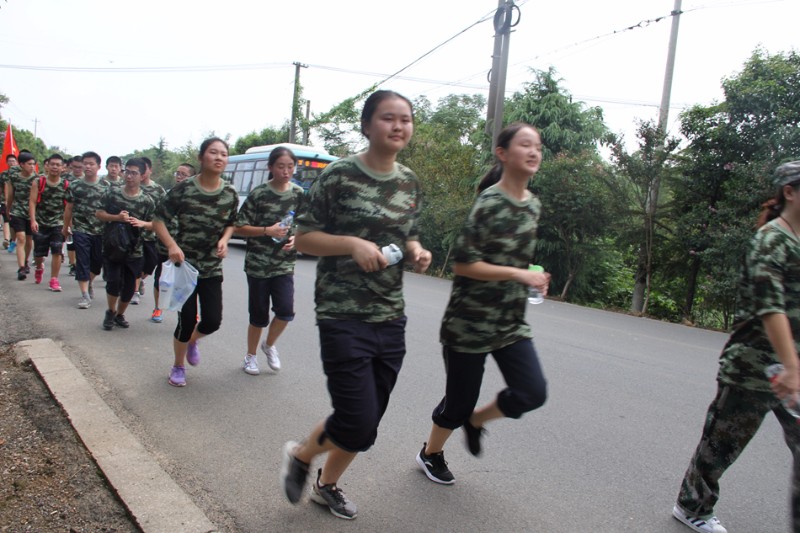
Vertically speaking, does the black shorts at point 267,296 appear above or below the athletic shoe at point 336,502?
above

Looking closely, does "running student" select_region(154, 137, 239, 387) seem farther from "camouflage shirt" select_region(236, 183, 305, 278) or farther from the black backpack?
the black backpack

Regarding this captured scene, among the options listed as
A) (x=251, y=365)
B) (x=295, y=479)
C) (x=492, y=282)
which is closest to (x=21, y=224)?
(x=251, y=365)

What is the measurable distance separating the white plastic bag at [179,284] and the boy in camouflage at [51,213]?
16.8 ft

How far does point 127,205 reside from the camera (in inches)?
269

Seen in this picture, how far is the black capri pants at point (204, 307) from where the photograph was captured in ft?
15.0

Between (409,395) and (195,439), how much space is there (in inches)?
66.8

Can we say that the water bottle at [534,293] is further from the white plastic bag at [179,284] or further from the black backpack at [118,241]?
the black backpack at [118,241]

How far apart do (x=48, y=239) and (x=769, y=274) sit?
9.04 metres

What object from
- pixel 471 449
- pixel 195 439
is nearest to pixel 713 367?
pixel 471 449

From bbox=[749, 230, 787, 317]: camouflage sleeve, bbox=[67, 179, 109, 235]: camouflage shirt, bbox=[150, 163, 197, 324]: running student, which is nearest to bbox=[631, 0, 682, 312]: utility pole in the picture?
bbox=[150, 163, 197, 324]: running student

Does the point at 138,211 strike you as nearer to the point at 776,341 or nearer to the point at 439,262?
the point at 776,341

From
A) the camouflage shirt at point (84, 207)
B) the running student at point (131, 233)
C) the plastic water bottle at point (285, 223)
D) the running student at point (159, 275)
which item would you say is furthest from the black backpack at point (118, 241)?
the plastic water bottle at point (285, 223)

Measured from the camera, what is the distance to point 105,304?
26.1ft

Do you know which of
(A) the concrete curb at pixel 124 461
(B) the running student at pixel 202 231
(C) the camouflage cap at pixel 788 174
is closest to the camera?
(C) the camouflage cap at pixel 788 174
